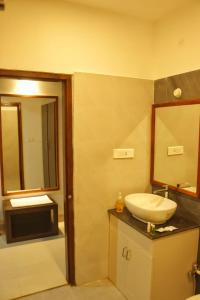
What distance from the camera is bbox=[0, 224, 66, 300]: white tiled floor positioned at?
239 cm

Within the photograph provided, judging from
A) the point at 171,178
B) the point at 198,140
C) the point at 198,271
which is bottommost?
the point at 198,271

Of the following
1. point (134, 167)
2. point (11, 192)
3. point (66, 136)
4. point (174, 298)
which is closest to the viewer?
point (174, 298)

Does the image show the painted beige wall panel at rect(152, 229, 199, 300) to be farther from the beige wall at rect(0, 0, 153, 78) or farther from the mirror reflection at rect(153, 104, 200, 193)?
the beige wall at rect(0, 0, 153, 78)

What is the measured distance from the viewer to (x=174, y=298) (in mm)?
2021

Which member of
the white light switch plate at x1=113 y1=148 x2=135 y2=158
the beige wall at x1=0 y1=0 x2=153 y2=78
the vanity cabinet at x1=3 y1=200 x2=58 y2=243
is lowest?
the vanity cabinet at x1=3 y1=200 x2=58 y2=243

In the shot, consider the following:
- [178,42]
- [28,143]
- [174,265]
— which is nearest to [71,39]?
[178,42]

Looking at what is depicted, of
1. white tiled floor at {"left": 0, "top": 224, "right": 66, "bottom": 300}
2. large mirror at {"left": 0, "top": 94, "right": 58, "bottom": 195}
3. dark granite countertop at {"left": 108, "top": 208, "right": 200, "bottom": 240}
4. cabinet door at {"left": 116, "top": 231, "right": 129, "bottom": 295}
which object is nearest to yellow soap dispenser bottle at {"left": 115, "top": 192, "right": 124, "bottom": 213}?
dark granite countertop at {"left": 108, "top": 208, "right": 200, "bottom": 240}

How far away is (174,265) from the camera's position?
6.44 feet

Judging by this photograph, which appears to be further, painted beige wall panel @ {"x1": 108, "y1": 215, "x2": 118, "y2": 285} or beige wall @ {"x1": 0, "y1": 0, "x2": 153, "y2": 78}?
painted beige wall panel @ {"x1": 108, "y1": 215, "x2": 118, "y2": 285}

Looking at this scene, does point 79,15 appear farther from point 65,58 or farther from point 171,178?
point 171,178

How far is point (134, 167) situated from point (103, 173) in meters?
0.35

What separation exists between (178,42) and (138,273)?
6.59 ft

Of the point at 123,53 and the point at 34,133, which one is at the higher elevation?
the point at 123,53

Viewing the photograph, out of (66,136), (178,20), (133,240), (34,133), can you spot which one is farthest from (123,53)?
(34,133)
